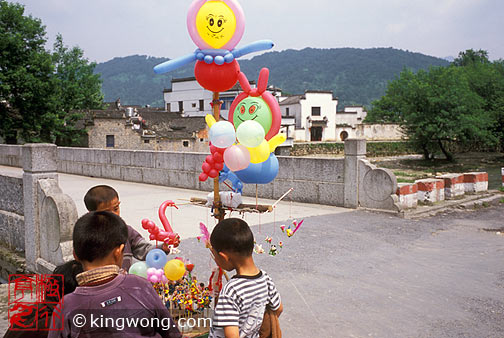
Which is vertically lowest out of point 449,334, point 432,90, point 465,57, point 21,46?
point 449,334

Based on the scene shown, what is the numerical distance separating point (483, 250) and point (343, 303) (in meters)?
3.70

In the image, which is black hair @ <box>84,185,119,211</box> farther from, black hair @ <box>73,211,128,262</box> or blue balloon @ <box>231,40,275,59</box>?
blue balloon @ <box>231,40,275,59</box>

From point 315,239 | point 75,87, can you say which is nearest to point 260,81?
point 315,239

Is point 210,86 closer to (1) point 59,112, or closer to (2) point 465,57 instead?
(1) point 59,112

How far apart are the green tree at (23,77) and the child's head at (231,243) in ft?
93.7

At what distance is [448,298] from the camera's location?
5.04 m

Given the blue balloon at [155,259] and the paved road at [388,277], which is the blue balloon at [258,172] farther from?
the paved road at [388,277]

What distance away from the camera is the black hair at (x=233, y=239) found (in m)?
2.62

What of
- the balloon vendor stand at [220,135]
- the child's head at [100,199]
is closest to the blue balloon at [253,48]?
the balloon vendor stand at [220,135]

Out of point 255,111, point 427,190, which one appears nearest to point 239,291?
point 255,111

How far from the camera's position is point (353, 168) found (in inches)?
407

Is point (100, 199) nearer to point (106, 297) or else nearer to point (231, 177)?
→ point (231, 177)

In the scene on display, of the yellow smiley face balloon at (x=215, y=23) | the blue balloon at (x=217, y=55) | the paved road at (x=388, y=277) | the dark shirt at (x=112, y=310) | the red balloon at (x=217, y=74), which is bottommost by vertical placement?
the paved road at (x=388, y=277)

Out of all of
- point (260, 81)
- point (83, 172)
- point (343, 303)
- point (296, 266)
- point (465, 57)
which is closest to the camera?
point (260, 81)
